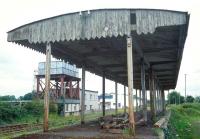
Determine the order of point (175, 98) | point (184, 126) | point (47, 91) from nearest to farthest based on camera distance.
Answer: point (47, 91) → point (184, 126) → point (175, 98)

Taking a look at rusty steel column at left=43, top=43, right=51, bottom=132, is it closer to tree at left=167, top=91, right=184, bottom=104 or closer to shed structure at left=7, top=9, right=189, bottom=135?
shed structure at left=7, top=9, right=189, bottom=135

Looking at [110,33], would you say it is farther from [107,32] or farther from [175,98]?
[175,98]

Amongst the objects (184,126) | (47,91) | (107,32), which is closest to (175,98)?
(184,126)

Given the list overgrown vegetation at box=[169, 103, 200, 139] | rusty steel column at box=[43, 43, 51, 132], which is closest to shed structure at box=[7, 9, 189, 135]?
rusty steel column at box=[43, 43, 51, 132]

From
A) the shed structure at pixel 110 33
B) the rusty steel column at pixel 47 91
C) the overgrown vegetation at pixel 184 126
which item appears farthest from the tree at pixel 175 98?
the rusty steel column at pixel 47 91

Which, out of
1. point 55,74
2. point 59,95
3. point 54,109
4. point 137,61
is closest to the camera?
point 137,61

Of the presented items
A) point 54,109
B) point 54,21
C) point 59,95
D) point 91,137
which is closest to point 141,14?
point 54,21

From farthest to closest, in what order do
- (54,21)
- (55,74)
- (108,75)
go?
(55,74), (108,75), (54,21)

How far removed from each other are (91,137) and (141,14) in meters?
5.18

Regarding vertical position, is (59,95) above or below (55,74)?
below

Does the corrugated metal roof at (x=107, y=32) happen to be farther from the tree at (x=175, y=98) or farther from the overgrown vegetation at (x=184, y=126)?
the tree at (x=175, y=98)

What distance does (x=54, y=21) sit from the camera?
13.7 m

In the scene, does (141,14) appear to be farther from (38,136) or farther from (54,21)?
(38,136)

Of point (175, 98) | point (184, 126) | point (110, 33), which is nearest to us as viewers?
point (110, 33)
